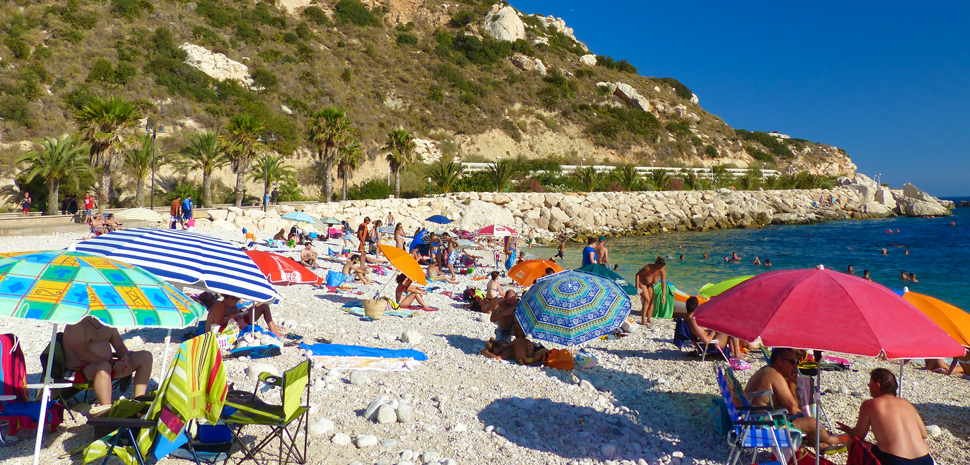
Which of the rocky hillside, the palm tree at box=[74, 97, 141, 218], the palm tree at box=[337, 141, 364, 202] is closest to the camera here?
the palm tree at box=[74, 97, 141, 218]

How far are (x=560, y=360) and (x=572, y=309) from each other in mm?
960

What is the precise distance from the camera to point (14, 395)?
350cm

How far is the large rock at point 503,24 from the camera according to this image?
199ft

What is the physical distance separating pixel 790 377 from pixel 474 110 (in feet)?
148

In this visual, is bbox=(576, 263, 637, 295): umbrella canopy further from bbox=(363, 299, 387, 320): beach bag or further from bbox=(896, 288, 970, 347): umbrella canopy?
bbox=(896, 288, 970, 347): umbrella canopy

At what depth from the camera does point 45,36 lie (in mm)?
33688

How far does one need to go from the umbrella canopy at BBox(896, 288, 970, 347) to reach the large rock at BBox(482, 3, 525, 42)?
5970cm

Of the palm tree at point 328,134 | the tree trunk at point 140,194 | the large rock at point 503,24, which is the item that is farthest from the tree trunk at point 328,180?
the large rock at point 503,24

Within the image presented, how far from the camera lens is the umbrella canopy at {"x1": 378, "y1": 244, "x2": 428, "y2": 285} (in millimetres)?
8102

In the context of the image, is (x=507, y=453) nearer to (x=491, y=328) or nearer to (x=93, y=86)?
(x=491, y=328)

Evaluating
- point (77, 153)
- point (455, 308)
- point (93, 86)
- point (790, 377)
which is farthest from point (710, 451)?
point (93, 86)

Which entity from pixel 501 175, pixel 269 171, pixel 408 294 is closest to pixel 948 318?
pixel 408 294

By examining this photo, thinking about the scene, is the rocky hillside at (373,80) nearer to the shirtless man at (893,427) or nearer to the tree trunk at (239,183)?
the tree trunk at (239,183)

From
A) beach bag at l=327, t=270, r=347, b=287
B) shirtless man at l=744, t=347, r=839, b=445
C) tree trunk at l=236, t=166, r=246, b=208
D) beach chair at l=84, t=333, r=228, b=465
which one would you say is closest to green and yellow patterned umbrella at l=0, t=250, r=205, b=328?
beach chair at l=84, t=333, r=228, b=465
